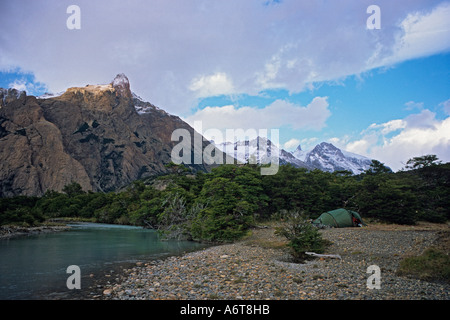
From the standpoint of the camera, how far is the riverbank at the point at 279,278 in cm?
889

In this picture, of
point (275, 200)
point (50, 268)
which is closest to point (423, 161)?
point (275, 200)

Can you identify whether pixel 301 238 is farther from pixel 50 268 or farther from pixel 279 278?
pixel 50 268

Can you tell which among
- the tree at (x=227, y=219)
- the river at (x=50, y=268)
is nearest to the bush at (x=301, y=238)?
the tree at (x=227, y=219)

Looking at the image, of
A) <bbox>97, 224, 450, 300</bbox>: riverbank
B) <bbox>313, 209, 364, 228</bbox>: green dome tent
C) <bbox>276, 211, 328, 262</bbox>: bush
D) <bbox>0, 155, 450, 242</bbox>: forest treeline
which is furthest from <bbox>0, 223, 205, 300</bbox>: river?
<bbox>313, 209, 364, 228</bbox>: green dome tent

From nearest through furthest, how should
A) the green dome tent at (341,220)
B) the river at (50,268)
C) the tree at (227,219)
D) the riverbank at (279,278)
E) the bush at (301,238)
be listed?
the riverbank at (279,278) < the river at (50,268) < the bush at (301,238) < the tree at (227,219) < the green dome tent at (341,220)

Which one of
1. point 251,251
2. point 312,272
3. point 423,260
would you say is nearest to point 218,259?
point 251,251

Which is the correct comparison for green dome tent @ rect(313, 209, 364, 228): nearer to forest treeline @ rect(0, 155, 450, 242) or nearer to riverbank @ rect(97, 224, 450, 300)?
forest treeline @ rect(0, 155, 450, 242)

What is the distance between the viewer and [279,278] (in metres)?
11.1

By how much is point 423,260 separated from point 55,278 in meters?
17.5

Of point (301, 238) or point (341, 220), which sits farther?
point (341, 220)

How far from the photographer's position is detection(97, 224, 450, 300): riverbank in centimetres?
889

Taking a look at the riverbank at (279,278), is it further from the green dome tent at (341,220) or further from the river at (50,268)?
the green dome tent at (341,220)

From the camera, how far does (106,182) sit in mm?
191250

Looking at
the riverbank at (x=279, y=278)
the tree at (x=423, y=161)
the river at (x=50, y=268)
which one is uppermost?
the tree at (x=423, y=161)
